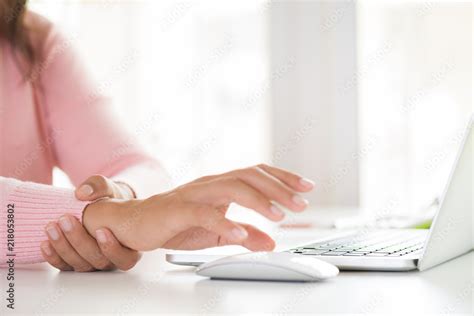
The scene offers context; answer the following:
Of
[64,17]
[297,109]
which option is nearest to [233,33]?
[297,109]

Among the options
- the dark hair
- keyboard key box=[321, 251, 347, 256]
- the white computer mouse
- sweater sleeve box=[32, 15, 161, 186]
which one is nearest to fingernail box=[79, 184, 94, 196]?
the white computer mouse

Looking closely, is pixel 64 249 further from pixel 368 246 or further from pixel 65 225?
pixel 368 246

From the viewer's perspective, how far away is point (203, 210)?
983 millimetres

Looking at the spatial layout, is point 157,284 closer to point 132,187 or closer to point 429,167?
point 132,187

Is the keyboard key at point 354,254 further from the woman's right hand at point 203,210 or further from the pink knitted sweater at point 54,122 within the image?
the pink knitted sweater at point 54,122

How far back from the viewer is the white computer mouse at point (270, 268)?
36.1 inches

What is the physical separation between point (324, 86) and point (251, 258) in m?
3.12

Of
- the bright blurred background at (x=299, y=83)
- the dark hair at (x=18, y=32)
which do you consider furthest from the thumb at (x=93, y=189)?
the bright blurred background at (x=299, y=83)

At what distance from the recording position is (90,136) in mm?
1604

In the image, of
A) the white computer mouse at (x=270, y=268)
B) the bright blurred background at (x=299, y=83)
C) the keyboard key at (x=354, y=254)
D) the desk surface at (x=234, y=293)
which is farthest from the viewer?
the bright blurred background at (x=299, y=83)

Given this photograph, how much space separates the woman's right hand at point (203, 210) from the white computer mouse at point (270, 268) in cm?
4

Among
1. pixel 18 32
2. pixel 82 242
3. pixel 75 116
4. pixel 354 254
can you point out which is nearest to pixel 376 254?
pixel 354 254

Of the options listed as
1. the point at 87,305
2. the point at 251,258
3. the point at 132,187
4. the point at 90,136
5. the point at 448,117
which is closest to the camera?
the point at 87,305

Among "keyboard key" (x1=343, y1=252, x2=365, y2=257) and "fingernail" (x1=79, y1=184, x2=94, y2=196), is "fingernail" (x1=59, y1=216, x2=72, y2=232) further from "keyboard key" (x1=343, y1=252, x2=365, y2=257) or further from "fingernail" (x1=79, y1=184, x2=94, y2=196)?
"keyboard key" (x1=343, y1=252, x2=365, y2=257)
